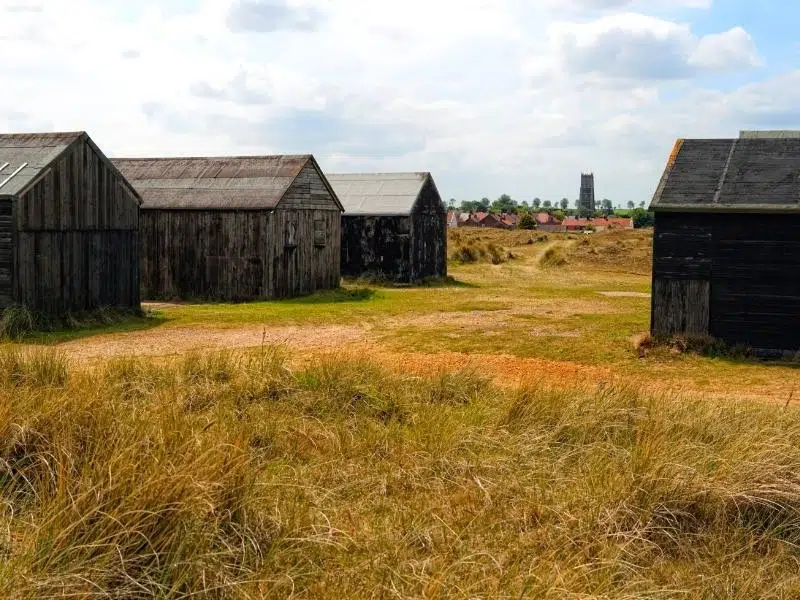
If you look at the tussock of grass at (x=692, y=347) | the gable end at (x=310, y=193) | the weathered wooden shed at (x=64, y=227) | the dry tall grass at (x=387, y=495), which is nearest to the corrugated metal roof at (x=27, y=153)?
the weathered wooden shed at (x=64, y=227)

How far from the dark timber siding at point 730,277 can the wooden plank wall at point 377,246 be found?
16989mm

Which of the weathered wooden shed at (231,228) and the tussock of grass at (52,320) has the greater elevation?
the weathered wooden shed at (231,228)

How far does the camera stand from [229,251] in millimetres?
26328

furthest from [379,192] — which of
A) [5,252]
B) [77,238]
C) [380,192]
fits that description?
[5,252]

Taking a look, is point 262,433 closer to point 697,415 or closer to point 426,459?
point 426,459

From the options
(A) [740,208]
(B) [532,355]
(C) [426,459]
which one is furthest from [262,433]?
(A) [740,208]

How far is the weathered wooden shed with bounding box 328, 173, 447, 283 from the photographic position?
33.9 meters

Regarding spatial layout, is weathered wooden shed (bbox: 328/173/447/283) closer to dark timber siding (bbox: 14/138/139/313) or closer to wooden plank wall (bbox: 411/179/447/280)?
wooden plank wall (bbox: 411/179/447/280)

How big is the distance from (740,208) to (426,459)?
36.2 feet

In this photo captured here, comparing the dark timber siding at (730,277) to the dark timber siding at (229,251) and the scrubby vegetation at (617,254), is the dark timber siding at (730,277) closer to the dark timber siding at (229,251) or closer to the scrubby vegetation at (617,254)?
the dark timber siding at (229,251)

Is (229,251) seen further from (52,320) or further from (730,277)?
(730,277)

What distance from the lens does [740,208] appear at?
54.6 ft

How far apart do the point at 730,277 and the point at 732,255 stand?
411 millimetres

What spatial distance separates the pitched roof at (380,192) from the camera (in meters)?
34.3
